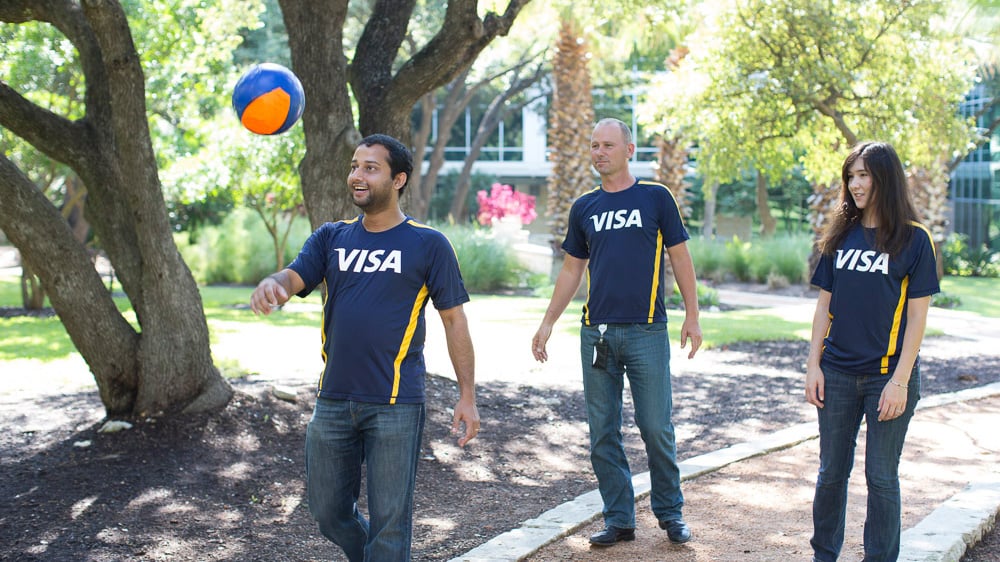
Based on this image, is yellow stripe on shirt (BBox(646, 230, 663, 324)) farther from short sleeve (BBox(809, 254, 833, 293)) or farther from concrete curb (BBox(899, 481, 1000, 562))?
concrete curb (BBox(899, 481, 1000, 562))

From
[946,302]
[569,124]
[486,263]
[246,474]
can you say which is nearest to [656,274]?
[246,474]

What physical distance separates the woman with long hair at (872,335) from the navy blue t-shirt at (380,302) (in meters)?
1.55

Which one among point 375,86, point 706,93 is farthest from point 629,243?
point 706,93

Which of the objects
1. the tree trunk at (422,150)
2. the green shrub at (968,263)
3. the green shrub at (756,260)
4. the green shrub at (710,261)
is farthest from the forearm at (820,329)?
the green shrub at (968,263)

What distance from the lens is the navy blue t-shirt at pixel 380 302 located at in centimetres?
375

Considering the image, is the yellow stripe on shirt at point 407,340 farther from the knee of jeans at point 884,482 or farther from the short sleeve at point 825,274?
the knee of jeans at point 884,482

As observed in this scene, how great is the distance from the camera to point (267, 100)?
571 centimetres

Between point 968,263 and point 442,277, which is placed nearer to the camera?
point 442,277

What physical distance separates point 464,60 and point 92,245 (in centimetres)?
1863

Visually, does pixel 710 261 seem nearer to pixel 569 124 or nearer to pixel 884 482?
pixel 569 124

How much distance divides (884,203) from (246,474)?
395cm

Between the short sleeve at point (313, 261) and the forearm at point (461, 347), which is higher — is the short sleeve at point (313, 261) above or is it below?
above

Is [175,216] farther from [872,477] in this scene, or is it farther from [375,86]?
[872,477]

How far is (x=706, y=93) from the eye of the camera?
47.4ft
